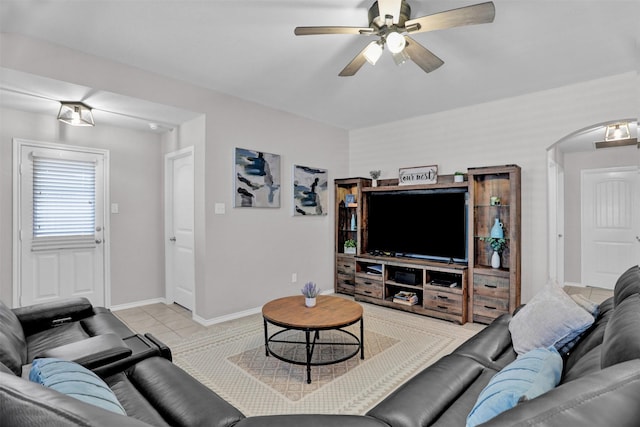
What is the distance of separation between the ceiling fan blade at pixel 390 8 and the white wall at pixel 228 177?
2.35m

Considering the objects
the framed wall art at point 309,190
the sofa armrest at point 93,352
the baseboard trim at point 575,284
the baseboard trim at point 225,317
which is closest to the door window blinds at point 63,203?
the baseboard trim at point 225,317

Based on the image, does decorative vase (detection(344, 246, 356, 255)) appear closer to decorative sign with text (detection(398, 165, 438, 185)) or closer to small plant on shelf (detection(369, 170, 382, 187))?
small plant on shelf (detection(369, 170, 382, 187))

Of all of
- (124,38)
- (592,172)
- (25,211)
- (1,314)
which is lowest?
(1,314)

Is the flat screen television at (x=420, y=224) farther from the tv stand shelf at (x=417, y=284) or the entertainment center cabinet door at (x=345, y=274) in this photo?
the entertainment center cabinet door at (x=345, y=274)

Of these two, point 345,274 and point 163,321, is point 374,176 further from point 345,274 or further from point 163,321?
point 163,321

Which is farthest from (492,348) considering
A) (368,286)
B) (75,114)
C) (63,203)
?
(63,203)

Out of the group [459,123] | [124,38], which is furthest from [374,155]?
[124,38]

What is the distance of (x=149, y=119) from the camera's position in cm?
388

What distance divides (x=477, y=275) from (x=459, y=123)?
194 cm

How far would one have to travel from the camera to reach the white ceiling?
2.23 metres

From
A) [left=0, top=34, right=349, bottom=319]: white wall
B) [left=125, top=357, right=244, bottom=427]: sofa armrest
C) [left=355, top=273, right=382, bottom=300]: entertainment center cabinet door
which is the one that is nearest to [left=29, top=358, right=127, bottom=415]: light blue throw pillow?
[left=125, top=357, right=244, bottom=427]: sofa armrest

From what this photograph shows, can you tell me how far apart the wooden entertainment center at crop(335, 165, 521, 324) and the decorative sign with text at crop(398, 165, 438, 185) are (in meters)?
0.09

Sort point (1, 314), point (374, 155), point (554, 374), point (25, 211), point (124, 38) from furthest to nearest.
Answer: point (374, 155)
point (25, 211)
point (124, 38)
point (1, 314)
point (554, 374)

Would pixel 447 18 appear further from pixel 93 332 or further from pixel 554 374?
pixel 93 332
